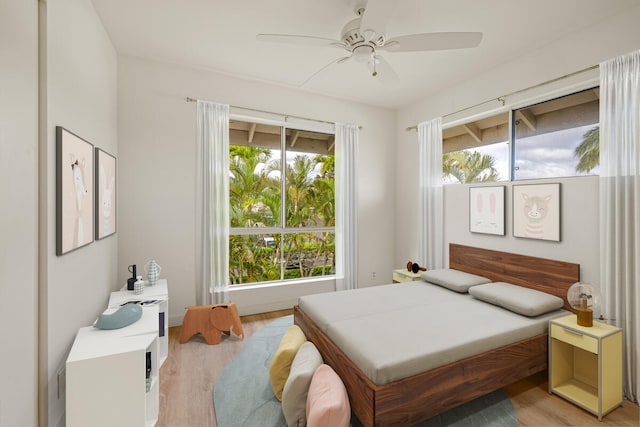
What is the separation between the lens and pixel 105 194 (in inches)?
93.9

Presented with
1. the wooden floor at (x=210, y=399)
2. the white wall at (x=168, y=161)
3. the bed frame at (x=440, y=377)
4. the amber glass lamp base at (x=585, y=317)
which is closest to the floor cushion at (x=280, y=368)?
the bed frame at (x=440, y=377)

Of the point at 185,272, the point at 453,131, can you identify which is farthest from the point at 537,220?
the point at 185,272

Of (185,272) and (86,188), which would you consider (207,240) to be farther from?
(86,188)

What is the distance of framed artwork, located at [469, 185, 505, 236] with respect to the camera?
10.0 feet

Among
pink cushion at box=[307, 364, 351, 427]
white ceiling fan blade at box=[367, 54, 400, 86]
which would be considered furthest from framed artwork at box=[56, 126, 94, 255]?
white ceiling fan blade at box=[367, 54, 400, 86]

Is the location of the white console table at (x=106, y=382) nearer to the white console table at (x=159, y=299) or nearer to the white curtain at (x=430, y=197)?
the white console table at (x=159, y=299)

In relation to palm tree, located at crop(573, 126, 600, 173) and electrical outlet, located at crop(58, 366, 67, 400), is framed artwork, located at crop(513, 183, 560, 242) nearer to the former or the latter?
palm tree, located at crop(573, 126, 600, 173)

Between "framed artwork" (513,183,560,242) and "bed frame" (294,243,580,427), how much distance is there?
28cm

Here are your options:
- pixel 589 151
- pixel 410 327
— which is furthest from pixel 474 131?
pixel 410 327

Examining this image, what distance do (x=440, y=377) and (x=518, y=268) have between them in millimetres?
1749

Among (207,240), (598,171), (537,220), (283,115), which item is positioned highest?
(283,115)

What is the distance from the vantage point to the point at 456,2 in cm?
211

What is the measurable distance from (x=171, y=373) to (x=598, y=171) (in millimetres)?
3870

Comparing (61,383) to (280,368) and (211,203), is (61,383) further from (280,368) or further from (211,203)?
(211,203)
